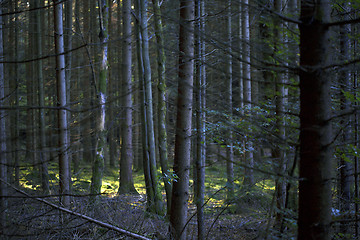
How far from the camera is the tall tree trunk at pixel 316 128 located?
2246mm

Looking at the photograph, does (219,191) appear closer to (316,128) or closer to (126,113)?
(316,128)

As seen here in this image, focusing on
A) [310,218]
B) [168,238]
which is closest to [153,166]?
[168,238]

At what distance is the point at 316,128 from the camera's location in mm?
→ 2242

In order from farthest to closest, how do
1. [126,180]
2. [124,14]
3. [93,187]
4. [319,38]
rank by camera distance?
[126,180] → [124,14] → [93,187] → [319,38]

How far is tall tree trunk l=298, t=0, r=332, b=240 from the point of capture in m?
2.25

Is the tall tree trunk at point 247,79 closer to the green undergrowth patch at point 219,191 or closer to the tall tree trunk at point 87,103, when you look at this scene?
the green undergrowth patch at point 219,191

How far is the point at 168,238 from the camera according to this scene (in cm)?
504

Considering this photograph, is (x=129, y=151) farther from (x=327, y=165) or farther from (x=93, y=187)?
(x=327, y=165)

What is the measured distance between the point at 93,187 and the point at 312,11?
6709 millimetres

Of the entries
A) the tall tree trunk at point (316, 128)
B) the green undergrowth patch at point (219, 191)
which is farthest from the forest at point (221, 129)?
the green undergrowth patch at point (219, 191)

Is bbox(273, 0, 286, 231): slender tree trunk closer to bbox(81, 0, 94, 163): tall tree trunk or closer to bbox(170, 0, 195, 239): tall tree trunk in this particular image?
bbox(170, 0, 195, 239): tall tree trunk

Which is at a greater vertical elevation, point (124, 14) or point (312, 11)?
point (124, 14)

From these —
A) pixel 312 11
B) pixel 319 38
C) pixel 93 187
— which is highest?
pixel 312 11

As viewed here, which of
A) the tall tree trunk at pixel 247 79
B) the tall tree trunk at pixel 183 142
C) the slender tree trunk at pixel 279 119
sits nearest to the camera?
the tall tree trunk at pixel 247 79
